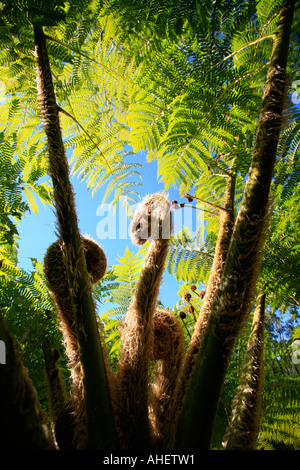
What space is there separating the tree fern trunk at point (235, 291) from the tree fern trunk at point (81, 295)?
25 centimetres

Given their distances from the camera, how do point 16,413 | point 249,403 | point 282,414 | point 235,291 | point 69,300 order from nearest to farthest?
point 16,413
point 235,291
point 249,403
point 69,300
point 282,414

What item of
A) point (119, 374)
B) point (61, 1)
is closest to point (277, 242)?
point (119, 374)

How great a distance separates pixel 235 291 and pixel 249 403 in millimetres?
474

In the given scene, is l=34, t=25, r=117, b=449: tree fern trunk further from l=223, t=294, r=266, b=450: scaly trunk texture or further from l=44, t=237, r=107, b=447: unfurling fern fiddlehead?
l=223, t=294, r=266, b=450: scaly trunk texture

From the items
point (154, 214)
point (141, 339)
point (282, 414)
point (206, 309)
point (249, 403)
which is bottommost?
point (282, 414)

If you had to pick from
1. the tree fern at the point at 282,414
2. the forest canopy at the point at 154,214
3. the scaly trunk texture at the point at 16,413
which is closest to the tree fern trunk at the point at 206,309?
the forest canopy at the point at 154,214

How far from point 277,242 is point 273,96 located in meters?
1.29

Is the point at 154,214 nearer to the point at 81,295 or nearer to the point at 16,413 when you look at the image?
the point at 81,295

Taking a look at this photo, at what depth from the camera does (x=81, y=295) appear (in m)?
1.01

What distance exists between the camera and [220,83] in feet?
5.19

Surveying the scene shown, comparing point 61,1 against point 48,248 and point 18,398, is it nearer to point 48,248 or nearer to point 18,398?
point 48,248

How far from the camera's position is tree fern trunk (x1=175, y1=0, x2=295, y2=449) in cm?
87

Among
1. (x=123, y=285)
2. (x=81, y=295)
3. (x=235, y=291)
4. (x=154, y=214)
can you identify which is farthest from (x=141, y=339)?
(x=123, y=285)

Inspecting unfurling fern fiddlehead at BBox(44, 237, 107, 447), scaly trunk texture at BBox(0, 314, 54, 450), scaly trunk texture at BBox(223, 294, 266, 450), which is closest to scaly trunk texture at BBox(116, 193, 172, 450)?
unfurling fern fiddlehead at BBox(44, 237, 107, 447)
